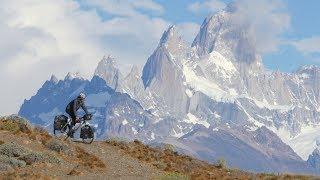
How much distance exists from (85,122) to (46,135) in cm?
350

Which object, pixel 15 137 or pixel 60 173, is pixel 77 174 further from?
pixel 15 137

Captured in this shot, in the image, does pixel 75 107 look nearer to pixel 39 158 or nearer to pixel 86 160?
pixel 86 160

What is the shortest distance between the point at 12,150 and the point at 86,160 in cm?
387

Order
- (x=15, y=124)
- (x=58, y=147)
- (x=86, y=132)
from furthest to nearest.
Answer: (x=86, y=132), (x=15, y=124), (x=58, y=147)

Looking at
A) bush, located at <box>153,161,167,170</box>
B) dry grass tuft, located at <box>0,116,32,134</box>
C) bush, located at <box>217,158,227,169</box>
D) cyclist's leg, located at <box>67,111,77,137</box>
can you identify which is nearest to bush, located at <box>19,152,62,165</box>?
dry grass tuft, located at <box>0,116,32,134</box>

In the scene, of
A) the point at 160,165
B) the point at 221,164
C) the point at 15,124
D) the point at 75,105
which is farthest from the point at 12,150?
the point at 221,164

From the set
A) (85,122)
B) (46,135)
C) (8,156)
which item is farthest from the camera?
(85,122)

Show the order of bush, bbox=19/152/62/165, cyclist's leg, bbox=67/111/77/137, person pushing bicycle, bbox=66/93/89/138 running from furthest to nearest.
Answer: cyclist's leg, bbox=67/111/77/137
person pushing bicycle, bbox=66/93/89/138
bush, bbox=19/152/62/165

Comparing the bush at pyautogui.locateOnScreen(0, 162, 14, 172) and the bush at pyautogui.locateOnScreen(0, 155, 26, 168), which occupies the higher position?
the bush at pyautogui.locateOnScreen(0, 155, 26, 168)

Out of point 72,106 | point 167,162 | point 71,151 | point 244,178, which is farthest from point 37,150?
point 244,178

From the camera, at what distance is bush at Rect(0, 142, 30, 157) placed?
112ft

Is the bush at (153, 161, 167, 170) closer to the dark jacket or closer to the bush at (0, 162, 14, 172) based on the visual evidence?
the dark jacket

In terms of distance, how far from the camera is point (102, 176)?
104 ft

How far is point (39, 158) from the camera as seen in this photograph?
1313 inches
